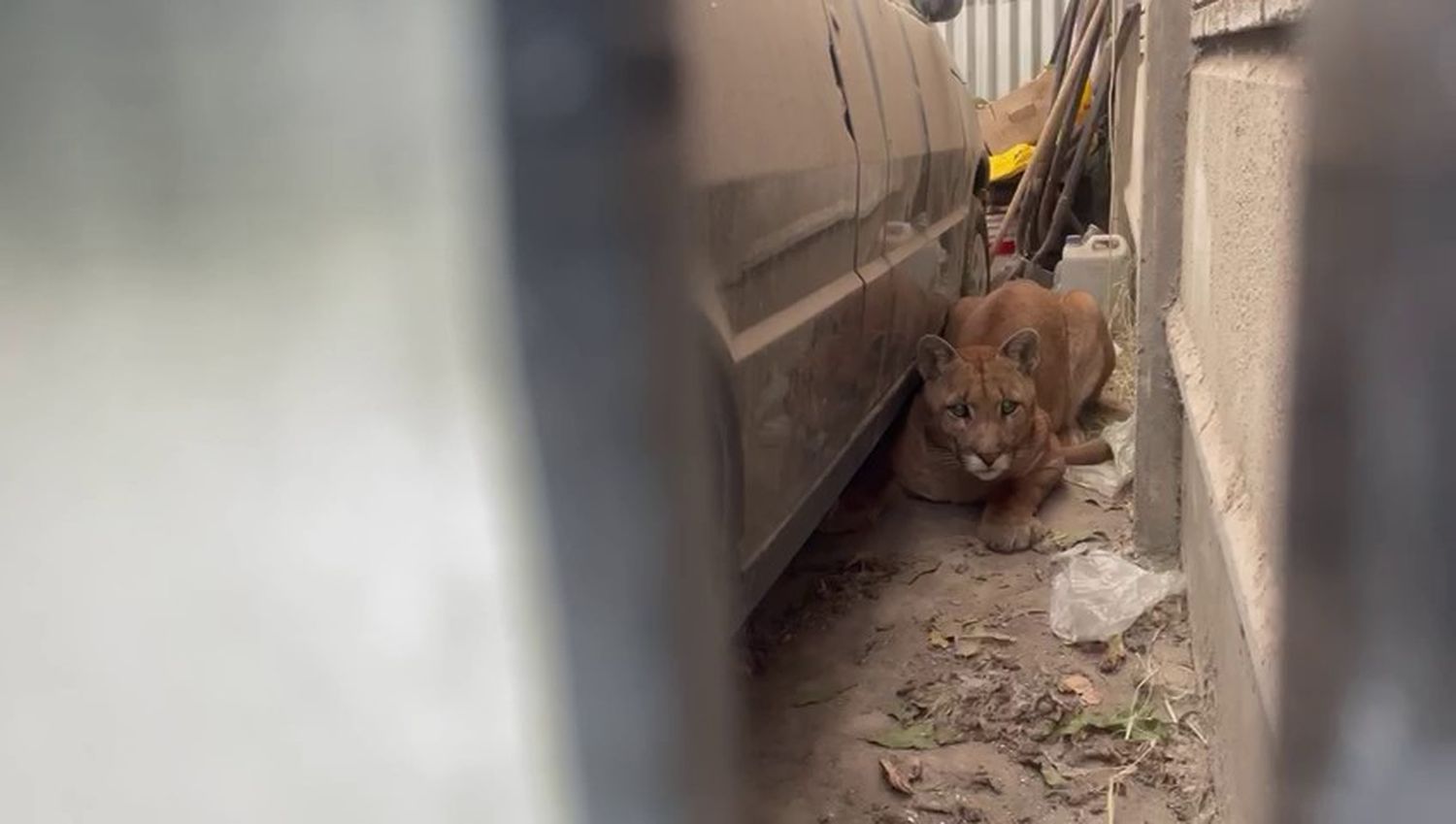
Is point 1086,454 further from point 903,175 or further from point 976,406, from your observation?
point 903,175

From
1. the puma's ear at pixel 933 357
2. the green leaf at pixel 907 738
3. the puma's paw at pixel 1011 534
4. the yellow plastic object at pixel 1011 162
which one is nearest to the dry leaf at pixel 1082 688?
the green leaf at pixel 907 738

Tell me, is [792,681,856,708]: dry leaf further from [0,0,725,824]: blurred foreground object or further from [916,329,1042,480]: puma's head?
[0,0,725,824]: blurred foreground object

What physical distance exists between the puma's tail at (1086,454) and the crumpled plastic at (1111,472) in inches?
0.5

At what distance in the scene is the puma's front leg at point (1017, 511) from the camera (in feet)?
8.69

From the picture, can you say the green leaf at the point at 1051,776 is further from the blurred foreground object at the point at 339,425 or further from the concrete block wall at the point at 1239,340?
the blurred foreground object at the point at 339,425

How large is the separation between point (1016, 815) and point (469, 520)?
1297 mm

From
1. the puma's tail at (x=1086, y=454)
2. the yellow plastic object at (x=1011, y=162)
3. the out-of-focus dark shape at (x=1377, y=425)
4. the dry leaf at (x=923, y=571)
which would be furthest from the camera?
the yellow plastic object at (x=1011, y=162)

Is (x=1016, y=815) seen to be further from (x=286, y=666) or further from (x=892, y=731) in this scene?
(x=286, y=666)

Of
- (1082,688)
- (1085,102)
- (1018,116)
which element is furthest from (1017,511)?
(1018,116)

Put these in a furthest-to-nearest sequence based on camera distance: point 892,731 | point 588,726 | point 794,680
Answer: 1. point 794,680
2. point 892,731
3. point 588,726

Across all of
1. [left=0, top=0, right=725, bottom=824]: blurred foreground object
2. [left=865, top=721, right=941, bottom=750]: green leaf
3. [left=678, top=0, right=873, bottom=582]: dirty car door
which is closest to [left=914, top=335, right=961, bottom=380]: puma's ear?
[left=678, top=0, right=873, bottom=582]: dirty car door

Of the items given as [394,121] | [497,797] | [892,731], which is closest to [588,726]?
[497,797]

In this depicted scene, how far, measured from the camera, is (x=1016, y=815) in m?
1.66

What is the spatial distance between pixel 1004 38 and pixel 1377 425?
6853mm
